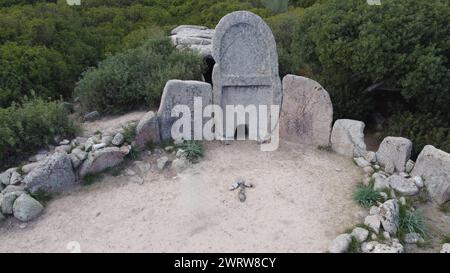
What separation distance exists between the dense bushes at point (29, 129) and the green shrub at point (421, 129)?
642cm

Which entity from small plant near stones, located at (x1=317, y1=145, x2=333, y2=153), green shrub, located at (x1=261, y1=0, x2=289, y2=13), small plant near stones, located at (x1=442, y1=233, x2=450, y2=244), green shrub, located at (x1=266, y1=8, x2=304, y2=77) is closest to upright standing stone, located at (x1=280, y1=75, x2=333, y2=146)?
small plant near stones, located at (x1=317, y1=145, x2=333, y2=153)

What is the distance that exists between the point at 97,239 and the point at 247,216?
202 cm

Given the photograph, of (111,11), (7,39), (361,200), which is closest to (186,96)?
(361,200)

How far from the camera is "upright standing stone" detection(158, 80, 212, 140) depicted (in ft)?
24.8

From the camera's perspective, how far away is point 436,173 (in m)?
6.76

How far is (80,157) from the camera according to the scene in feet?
22.5

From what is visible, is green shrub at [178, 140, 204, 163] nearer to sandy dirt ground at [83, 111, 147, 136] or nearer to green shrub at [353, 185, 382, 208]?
sandy dirt ground at [83, 111, 147, 136]

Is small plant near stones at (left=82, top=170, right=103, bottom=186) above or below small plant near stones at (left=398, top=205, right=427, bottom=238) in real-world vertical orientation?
above

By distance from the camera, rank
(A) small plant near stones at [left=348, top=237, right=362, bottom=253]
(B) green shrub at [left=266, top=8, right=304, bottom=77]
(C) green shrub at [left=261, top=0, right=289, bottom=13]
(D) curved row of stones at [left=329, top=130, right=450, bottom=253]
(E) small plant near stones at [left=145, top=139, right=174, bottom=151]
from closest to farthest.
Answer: (A) small plant near stones at [left=348, top=237, right=362, bottom=253], (D) curved row of stones at [left=329, top=130, right=450, bottom=253], (E) small plant near stones at [left=145, top=139, right=174, bottom=151], (B) green shrub at [left=266, top=8, right=304, bottom=77], (C) green shrub at [left=261, top=0, right=289, bottom=13]

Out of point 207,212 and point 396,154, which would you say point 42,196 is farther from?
point 396,154

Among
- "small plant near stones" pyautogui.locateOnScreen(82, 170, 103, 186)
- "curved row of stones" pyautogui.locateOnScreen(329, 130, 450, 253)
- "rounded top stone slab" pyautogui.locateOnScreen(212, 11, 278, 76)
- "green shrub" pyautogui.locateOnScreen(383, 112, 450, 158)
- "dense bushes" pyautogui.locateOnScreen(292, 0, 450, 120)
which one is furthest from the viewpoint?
"green shrub" pyautogui.locateOnScreen(383, 112, 450, 158)

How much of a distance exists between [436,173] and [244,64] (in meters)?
3.67

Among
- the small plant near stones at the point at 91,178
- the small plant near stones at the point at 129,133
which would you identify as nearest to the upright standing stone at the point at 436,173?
the small plant near stones at the point at 129,133

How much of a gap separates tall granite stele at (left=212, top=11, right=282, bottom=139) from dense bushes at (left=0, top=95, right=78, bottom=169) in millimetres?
2744
